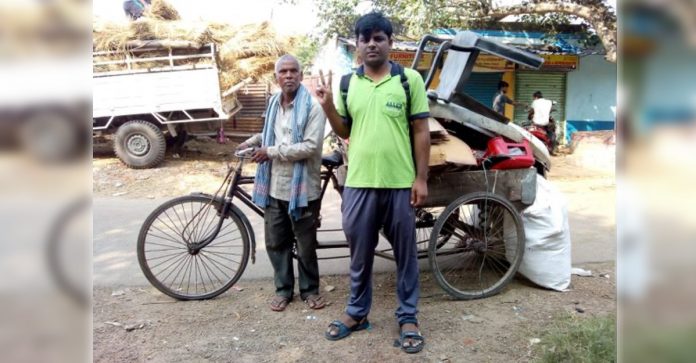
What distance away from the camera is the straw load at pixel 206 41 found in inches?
377

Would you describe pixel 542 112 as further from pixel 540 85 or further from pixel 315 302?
pixel 315 302

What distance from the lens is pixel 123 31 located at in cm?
960

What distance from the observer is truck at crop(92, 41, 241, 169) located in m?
9.45

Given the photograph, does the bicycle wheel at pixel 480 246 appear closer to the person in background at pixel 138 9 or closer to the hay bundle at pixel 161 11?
the person in background at pixel 138 9

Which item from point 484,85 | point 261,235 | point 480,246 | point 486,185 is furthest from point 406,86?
point 484,85

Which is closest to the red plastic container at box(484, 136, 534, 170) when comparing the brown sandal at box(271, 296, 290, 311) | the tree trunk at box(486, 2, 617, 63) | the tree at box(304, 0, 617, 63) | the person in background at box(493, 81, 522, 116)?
the brown sandal at box(271, 296, 290, 311)

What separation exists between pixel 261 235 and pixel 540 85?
1047cm

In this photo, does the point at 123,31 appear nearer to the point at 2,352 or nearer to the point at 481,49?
the point at 481,49

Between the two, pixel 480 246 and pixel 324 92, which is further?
pixel 480 246

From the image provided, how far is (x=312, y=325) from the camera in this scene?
10.8 feet

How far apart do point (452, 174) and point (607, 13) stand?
7667 mm

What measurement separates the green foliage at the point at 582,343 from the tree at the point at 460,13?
6.93 m

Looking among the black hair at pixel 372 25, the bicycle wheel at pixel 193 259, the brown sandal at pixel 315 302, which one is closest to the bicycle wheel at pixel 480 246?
the brown sandal at pixel 315 302

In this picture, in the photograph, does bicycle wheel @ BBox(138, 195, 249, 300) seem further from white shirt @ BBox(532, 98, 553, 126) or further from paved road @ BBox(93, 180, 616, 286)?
white shirt @ BBox(532, 98, 553, 126)
